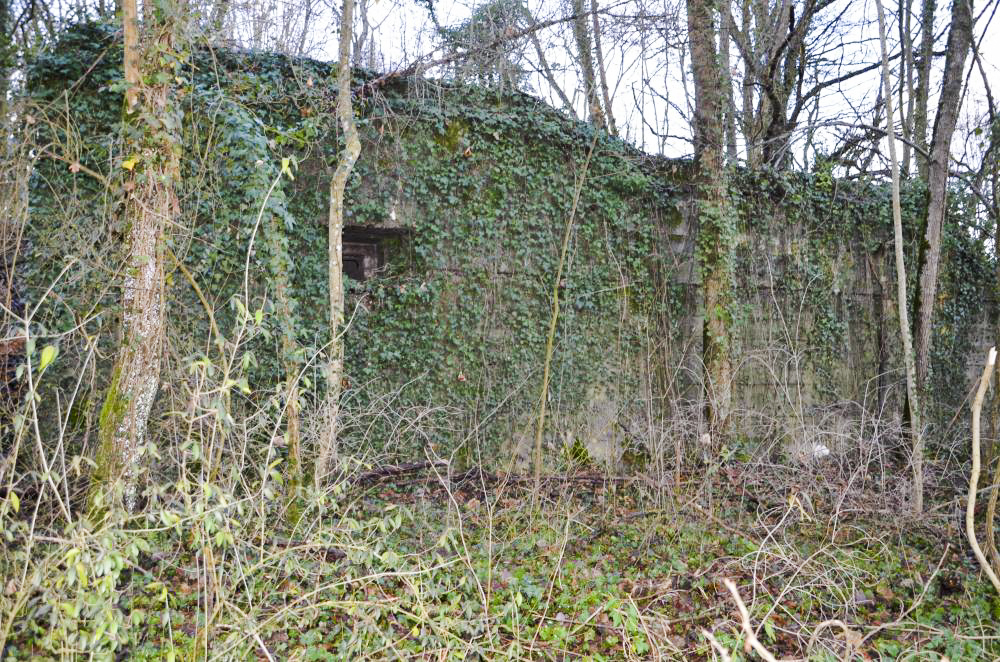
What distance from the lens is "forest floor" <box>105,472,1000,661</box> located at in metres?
3.54

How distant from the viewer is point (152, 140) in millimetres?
4535

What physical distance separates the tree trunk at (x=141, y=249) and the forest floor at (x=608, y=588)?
0.99m

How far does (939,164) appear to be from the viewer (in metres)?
7.45

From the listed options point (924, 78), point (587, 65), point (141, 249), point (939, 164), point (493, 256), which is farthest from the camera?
point (587, 65)

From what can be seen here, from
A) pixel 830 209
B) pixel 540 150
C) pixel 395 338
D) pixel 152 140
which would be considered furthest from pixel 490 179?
pixel 830 209

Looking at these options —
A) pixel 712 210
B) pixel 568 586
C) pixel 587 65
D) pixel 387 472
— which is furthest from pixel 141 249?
pixel 587 65

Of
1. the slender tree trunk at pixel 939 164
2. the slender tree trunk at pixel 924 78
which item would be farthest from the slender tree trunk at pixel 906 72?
the slender tree trunk at pixel 939 164

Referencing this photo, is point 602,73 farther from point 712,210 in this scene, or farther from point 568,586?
point 568,586

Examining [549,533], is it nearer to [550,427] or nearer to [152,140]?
[550,427]

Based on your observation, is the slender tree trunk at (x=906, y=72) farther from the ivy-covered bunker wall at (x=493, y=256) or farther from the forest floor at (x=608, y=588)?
the forest floor at (x=608, y=588)

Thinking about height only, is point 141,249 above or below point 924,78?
below

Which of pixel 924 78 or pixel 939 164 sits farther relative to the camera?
pixel 924 78

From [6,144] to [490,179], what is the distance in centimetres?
452

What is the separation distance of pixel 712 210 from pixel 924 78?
558 centimetres
